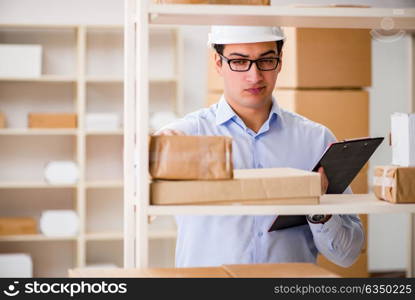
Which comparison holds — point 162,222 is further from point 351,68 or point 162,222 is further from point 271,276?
point 271,276

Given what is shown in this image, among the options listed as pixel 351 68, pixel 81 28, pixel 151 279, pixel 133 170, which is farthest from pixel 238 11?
pixel 81 28

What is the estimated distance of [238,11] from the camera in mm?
1582

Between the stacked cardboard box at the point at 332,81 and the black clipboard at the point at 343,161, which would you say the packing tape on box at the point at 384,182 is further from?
the stacked cardboard box at the point at 332,81

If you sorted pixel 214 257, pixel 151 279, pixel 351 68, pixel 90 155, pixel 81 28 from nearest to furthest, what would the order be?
pixel 151 279 < pixel 214 257 < pixel 351 68 < pixel 81 28 < pixel 90 155

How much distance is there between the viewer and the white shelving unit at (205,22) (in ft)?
5.15

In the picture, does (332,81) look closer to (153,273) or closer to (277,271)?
(277,271)

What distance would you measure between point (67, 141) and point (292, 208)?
4.24 meters

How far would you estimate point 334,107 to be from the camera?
419 centimetres

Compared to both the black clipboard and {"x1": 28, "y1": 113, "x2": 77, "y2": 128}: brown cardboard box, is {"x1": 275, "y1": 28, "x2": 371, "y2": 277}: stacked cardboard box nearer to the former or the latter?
{"x1": 28, "y1": 113, "x2": 77, "y2": 128}: brown cardboard box

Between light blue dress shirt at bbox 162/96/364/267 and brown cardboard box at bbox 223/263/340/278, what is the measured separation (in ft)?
0.80

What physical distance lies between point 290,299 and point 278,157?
0.71m

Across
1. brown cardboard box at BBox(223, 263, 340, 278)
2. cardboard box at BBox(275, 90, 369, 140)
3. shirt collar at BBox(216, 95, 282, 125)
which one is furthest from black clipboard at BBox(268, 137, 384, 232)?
cardboard box at BBox(275, 90, 369, 140)

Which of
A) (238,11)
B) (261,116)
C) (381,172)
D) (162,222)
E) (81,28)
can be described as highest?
(81,28)

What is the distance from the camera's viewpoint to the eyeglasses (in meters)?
2.09
